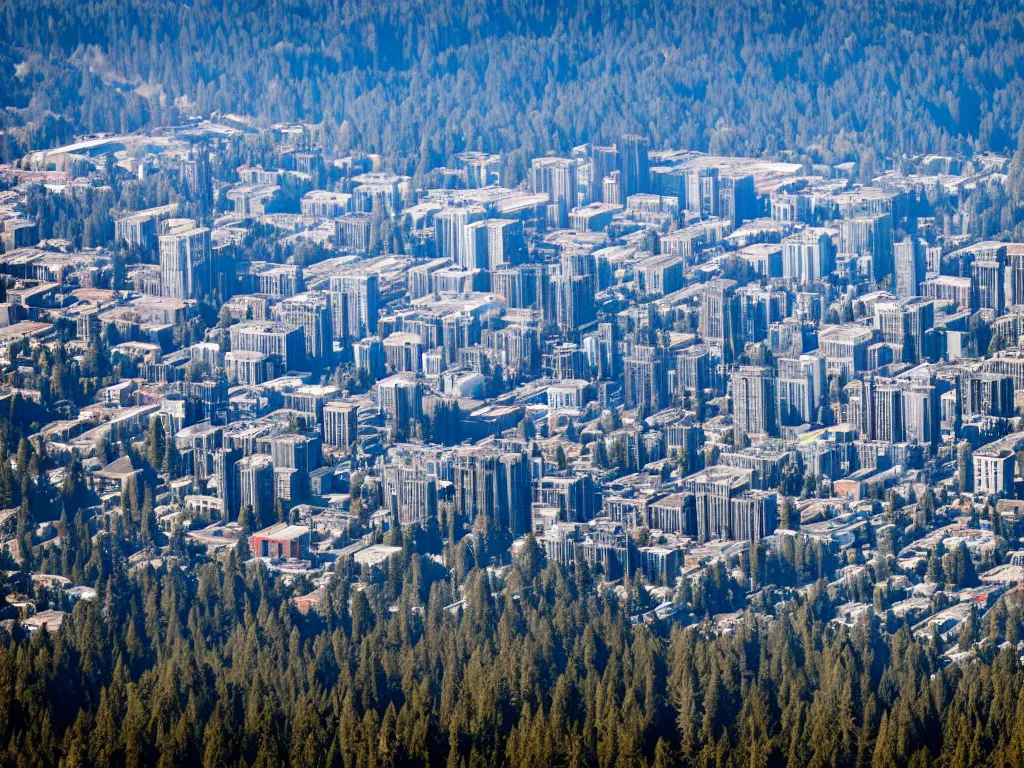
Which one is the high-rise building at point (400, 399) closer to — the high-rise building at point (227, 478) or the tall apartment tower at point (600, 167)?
the high-rise building at point (227, 478)

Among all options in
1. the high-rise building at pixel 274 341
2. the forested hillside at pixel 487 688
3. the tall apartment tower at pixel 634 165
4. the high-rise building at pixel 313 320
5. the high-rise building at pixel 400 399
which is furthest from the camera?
the tall apartment tower at pixel 634 165

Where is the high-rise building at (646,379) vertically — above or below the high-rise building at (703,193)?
below

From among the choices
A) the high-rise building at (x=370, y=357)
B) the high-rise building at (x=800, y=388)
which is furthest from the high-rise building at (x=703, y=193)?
the high-rise building at (x=800, y=388)

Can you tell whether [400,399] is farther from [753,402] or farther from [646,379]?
[753,402]

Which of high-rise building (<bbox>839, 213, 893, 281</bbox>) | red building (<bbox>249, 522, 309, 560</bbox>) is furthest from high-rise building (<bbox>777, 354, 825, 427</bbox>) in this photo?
red building (<bbox>249, 522, 309, 560</bbox>)

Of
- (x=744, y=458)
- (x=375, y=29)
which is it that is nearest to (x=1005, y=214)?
(x=744, y=458)

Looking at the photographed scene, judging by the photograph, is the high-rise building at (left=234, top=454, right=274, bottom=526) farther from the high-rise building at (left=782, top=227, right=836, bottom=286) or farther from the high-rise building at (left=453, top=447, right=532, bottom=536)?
the high-rise building at (left=782, top=227, right=836, bottom=286)

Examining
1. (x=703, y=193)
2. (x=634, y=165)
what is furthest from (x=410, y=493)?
(x=634, y=165)
